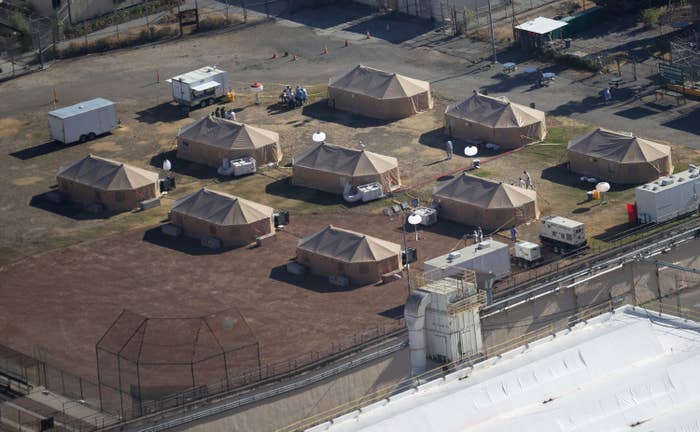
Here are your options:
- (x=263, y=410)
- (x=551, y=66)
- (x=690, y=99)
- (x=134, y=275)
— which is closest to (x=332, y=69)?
(x=551, y=66)

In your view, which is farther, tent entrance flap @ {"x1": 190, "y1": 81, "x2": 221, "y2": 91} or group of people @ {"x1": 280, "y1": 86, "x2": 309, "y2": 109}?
group of people @ {"x1": 280, "y1": 86, "x2": 309, "y2": 109}

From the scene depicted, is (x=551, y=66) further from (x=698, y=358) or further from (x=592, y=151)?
(x=698, y=358)

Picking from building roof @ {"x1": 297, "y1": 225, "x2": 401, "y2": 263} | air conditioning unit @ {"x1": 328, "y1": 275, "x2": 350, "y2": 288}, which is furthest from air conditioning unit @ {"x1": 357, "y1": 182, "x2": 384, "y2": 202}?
air conditioning unit @ {"x1": 328, "y1": 275, "x2": 350, "y2": 288}

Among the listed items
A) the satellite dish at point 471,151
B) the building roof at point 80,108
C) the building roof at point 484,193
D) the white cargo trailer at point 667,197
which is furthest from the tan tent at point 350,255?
the building roof at point 80,108

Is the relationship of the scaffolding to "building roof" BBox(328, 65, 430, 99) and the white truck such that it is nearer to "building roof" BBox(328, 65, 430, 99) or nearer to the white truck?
"building roof" BBox(328, 65, 430, 99)

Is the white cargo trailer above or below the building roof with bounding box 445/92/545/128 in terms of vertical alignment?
below

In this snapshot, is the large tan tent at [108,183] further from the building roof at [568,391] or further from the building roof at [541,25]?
the building roof at [568,391]
